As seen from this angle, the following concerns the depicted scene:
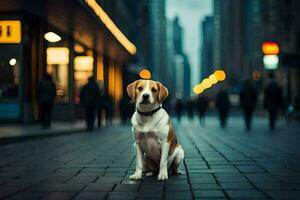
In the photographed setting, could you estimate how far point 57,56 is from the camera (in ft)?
80.6

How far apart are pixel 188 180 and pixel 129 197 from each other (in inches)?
48.2

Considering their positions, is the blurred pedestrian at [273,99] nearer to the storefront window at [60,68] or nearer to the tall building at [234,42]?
the storefront window at [60,68]

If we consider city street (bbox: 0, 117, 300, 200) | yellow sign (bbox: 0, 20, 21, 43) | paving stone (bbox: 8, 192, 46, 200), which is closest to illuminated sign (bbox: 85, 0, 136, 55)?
yellow sign (bbox: 0, 20, 21, 43)

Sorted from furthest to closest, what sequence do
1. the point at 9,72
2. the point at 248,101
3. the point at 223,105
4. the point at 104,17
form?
the point at 104,17 < the point at 223,105 < the point at 9,72 < the point at 248,101

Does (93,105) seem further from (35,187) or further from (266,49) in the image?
(35,187)

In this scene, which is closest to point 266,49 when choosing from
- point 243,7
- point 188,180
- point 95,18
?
point 95,18

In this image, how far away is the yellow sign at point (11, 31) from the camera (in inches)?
777

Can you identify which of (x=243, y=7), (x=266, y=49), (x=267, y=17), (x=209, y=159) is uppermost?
(x=243, y=7)

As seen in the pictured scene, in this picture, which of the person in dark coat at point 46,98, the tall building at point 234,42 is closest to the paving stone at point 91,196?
the person in dark coat at point 46,98

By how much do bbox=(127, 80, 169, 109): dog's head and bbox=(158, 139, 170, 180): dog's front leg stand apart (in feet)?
1.38

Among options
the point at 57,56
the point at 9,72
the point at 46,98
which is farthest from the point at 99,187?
the point at 57,56

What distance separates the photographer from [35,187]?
534cm

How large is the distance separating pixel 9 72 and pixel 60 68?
5.54 m

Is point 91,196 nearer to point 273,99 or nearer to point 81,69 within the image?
point 273,99
